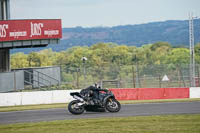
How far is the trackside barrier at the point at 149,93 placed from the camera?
29.8 metres

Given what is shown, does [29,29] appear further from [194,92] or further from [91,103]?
[91,103]

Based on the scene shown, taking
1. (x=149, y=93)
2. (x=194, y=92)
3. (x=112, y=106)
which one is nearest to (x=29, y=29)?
(x=149, y=93)

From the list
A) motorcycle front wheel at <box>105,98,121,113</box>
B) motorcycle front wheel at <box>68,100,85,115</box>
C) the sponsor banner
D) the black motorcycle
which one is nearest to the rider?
the black motorcycle

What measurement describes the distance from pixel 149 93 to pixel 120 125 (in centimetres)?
1461

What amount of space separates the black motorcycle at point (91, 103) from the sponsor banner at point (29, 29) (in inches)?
550

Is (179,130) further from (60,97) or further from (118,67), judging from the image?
(118,67)

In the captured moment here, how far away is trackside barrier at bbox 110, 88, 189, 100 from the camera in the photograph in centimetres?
2977

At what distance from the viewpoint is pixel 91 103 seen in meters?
19.6

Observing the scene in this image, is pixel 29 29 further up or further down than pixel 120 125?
further up

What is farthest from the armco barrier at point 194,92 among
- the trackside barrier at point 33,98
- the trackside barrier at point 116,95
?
the trackside barrier at point 33,98

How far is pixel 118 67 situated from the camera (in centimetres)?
3497

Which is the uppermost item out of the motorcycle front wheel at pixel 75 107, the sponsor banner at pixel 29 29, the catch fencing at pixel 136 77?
the sponsor banner at pixel 29 29

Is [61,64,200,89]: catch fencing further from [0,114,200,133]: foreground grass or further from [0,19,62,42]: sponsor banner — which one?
[0,114,200,133]: foreground grass

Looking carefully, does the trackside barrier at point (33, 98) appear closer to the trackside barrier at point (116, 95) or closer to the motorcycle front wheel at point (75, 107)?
the trackside barrier at point (116, 95)
